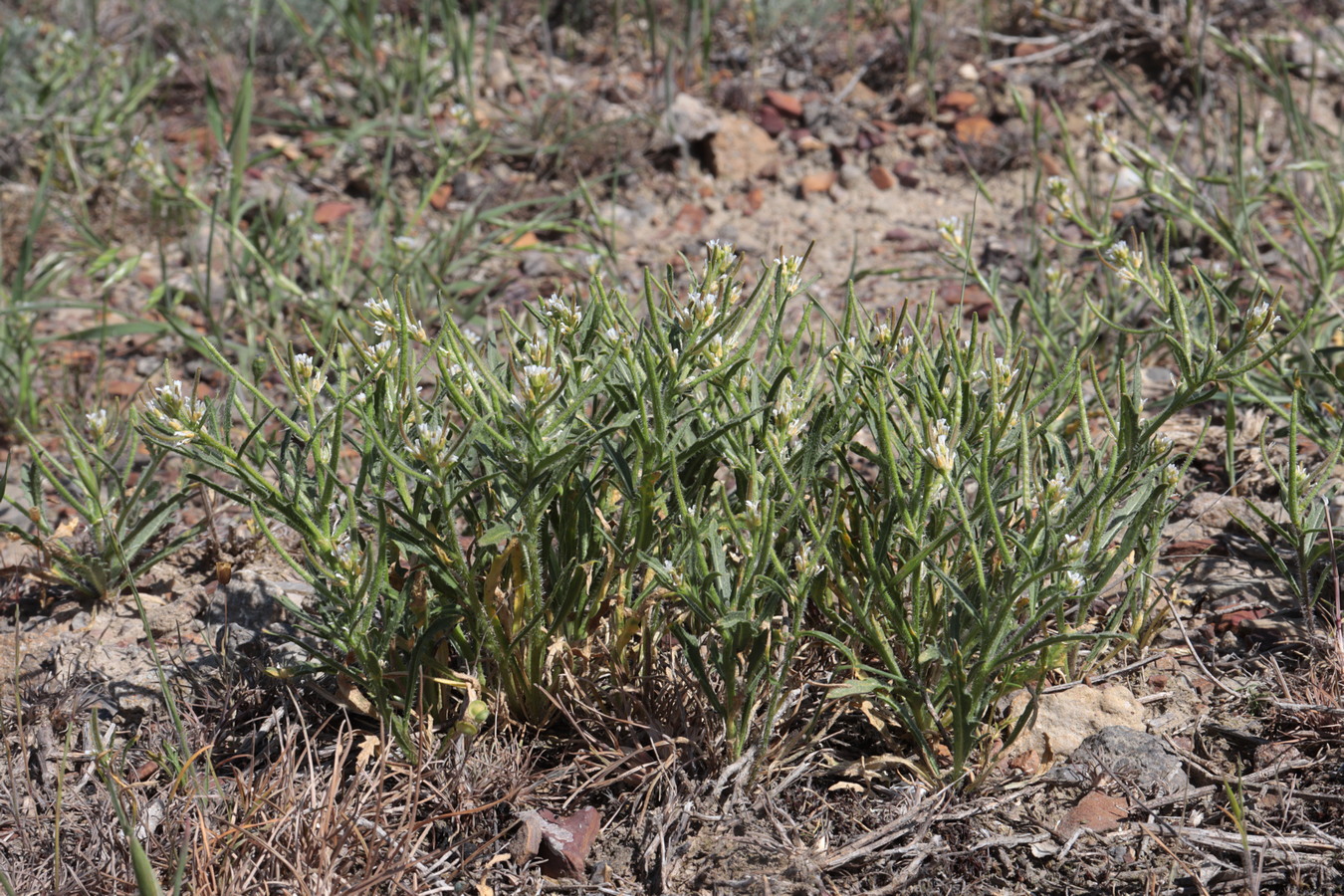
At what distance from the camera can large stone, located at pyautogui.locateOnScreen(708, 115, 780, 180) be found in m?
4.04

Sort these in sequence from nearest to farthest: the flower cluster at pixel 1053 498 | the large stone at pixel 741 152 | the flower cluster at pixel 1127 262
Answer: the flower cluster at pixel 1053 498, the flower cluster at pixel 1127 262, the large stone at pixel 741 152

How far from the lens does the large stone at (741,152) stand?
4.04 metres

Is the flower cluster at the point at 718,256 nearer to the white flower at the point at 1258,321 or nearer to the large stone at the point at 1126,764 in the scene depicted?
the white flower at the point at 1258,321

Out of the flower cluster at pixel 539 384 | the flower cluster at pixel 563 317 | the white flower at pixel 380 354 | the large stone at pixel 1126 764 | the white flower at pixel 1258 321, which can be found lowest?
the large stone at pixel 1126 764

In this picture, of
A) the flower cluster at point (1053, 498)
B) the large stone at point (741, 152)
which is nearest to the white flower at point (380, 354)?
the flower cluster at point (1053, 498)

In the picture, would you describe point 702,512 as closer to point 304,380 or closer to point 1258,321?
point 304,380

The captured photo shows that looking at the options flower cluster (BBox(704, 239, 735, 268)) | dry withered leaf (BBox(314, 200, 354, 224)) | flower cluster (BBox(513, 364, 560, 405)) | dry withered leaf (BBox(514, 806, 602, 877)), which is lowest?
dry withered leaf (BBox(514, 806, 602, 877))

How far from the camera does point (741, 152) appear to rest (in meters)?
4.09

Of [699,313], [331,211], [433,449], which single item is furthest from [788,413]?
[331,211]

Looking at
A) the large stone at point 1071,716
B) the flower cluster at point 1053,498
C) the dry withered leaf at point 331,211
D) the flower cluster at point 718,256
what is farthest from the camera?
the dry withered leaf at point 331,211

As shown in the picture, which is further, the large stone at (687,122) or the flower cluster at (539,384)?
the large stone at (687,122)

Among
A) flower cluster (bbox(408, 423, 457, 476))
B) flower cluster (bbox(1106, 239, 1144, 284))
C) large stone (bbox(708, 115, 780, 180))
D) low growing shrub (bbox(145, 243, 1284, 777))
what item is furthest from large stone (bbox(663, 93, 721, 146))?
flower cluster (bbox(408, 423, 457, 476))

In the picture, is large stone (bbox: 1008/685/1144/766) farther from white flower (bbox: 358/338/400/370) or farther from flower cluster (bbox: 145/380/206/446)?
flower cluster (bbox: 145/380/206/446)

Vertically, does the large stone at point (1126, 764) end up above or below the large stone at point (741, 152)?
below
